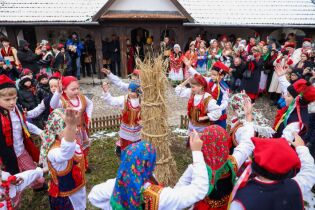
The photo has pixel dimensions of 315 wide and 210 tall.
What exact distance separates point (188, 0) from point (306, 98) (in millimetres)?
11768

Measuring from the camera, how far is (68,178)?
3.09m

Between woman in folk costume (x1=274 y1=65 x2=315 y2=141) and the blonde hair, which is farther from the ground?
the blonde hair

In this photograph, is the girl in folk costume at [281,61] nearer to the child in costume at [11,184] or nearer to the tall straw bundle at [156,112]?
the tall straw bundle at [156,112]

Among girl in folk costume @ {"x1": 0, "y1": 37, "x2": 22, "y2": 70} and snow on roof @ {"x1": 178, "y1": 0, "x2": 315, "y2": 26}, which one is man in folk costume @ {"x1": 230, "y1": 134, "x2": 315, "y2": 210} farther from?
snow on roof @ {"x1": 178, "y1": 0, "x2": 315, "y2": 26}

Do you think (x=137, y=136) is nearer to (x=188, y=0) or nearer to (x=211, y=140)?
(x=211, y=140)

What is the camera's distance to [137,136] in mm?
5113

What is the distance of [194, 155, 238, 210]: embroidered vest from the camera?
8.53ft

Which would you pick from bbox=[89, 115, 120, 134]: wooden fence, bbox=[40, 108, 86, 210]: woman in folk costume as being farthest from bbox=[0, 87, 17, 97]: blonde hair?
bbox=[89, 115, 120, 134]: wooden fence

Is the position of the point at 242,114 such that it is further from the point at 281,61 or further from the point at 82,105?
the point at 281,61

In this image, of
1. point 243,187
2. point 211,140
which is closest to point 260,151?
point 243,187

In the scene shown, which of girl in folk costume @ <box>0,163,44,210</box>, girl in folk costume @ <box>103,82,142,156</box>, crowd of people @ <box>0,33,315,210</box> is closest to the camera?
crowd of people @ <box>0,33,315,210</box>

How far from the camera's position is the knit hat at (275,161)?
6.38 feet

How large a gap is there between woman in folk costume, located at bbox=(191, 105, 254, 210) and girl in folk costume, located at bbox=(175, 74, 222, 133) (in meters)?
1.86

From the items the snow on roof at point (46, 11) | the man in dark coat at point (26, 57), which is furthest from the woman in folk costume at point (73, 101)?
the snow on roof at point (46, 11)
